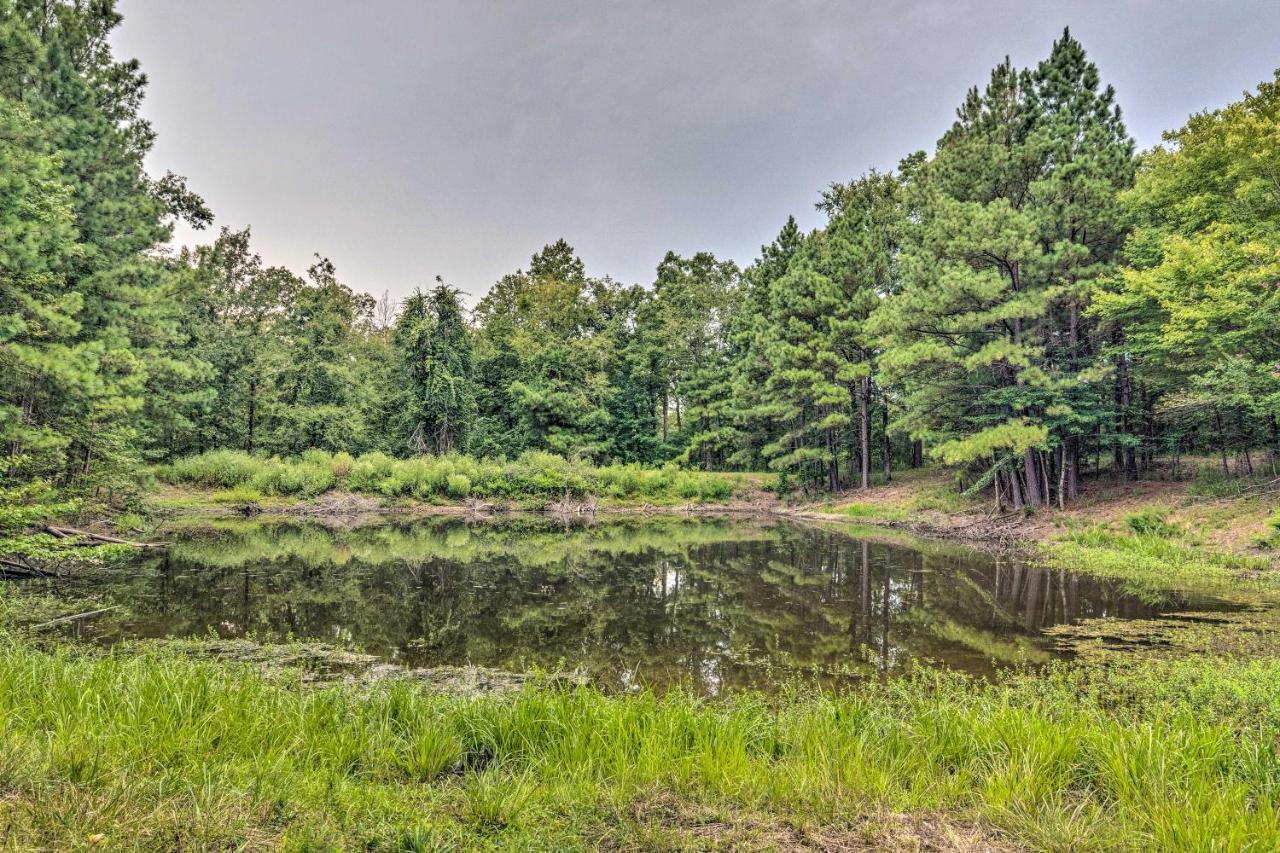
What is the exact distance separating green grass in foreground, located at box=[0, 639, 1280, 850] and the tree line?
21.9 feet

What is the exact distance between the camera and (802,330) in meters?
26.7

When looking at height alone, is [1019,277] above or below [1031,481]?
above

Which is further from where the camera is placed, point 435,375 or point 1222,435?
point 435,375

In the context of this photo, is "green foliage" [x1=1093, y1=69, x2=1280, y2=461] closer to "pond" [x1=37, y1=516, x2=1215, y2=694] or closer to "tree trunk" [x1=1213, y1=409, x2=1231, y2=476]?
"tree trunk" [x1=1213, y1=409, x2=1231, y2=476]

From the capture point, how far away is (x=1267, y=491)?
44.3 feet

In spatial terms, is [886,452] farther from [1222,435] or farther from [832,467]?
[1222,435]

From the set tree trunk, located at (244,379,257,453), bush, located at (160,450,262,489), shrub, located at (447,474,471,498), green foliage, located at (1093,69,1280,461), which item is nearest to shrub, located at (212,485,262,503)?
bush, located at (160,450,262,489)

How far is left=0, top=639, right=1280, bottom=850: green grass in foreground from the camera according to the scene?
8.89ft

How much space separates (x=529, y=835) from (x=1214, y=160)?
21143 millimetres

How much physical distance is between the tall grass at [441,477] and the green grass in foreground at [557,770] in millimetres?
22714

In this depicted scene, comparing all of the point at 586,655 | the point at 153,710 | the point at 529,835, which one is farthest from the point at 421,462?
the point at 529,835

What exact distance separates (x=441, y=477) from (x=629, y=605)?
1941cm

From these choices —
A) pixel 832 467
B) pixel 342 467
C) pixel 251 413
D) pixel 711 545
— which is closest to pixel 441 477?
pixel 342 467

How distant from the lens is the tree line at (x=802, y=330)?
11.5 metres
